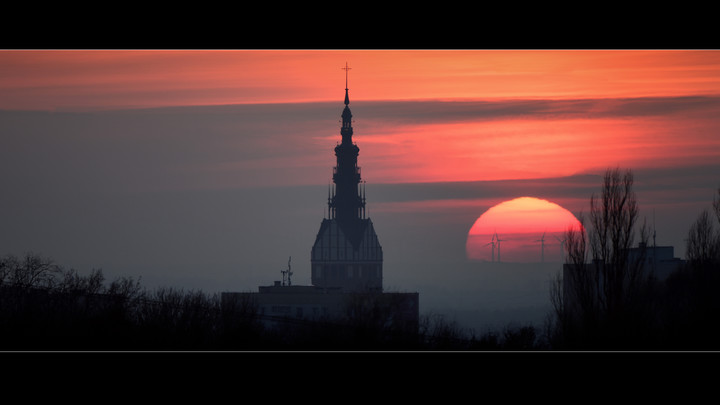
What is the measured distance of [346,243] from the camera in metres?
163

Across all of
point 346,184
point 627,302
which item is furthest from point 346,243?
point 627,302

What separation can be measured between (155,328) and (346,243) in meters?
133

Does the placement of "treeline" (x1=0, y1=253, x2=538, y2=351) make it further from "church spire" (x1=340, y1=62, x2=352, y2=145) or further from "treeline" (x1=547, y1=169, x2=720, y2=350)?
"church spire" (x1=340, y1=62, x2=352, y2=145)

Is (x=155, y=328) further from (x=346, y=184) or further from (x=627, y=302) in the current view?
(x=346, y=184)

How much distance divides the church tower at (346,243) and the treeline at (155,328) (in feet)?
384

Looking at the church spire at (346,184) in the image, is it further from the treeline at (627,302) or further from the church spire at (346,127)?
the treeline at (627,302)

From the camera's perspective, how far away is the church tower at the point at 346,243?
526ft

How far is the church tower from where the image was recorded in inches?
6314

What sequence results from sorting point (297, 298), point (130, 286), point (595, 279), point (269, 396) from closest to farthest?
1. point (269, 396)
2. point (595, 279)
3. point (130, 286)
4. point (297, 298)

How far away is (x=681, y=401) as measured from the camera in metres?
5.11

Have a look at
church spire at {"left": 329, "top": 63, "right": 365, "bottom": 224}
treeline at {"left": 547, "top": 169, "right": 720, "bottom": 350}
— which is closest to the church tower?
church spire at {"left": 329, "top": 63, "right": 365, "bottom": 224}
